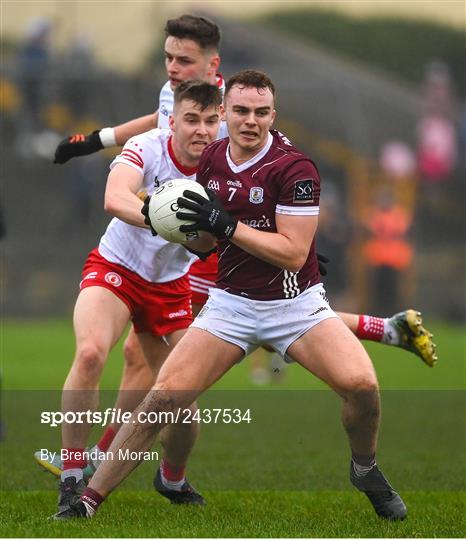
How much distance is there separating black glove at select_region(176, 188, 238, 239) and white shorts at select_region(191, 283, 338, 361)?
0.47 m

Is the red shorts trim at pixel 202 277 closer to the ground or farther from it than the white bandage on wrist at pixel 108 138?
closer to the ground

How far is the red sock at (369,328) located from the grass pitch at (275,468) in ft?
3.12

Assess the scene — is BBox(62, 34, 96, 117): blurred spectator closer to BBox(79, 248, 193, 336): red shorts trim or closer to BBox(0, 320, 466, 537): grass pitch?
BBox(0, 320, 466, 537): grass pitch

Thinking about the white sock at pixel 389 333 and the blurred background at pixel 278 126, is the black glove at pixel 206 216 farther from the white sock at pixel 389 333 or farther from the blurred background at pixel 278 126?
the blurred background at pixel 278 126

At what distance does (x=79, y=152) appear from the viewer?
25.1ft

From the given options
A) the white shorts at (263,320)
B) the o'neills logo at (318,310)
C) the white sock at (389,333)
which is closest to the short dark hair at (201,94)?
the white shorts at (263,320)

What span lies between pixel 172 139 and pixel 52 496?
85.6 inches

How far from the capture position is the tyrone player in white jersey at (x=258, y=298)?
19.8 feet

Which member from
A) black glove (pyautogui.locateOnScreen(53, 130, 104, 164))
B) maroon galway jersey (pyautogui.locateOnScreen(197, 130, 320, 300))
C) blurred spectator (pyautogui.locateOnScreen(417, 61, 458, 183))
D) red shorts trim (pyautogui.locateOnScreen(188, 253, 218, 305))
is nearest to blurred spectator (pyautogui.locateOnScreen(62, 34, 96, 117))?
blurred spectator (pyautogui.locateOnScreen(417, 61, 458, 183))

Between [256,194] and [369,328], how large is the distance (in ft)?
6.08

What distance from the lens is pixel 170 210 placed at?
5953mm

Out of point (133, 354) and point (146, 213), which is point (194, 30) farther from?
point (133, 354)

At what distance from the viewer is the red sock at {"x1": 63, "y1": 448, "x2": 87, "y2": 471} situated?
6.61 meters

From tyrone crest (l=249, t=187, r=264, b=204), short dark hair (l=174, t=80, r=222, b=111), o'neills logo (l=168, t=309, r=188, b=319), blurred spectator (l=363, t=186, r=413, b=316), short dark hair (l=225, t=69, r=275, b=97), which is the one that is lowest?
blurred spectator (l=363, t=186, r=413, b=316)
